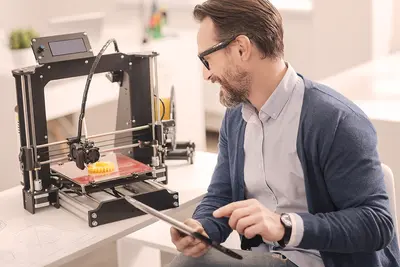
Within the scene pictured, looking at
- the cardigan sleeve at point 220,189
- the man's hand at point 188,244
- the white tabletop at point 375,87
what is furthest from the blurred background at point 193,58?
the man's hand at point 188,244

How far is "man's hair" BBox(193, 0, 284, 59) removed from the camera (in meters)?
1.90

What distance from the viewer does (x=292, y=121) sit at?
1.94 m

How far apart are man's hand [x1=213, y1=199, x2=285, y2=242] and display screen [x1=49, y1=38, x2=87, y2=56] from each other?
71 cm

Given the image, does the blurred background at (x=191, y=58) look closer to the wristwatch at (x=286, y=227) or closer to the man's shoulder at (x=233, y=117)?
the man's shoulder at (x=233, y=117)

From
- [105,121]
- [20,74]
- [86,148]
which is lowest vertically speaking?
[105,121]

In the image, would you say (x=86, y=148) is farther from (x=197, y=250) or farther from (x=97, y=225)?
(x=197, y=250)

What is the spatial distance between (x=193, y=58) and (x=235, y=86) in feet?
8.80

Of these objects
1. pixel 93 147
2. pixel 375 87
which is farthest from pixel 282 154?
pixel 375 87

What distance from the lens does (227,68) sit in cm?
196

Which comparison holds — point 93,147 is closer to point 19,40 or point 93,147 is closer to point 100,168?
point 100,168

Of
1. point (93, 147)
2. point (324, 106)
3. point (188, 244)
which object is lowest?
point (188, 244)

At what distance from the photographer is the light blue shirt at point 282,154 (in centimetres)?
194

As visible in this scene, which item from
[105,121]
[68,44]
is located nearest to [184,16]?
[105,121]

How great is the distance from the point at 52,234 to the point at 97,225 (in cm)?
12
